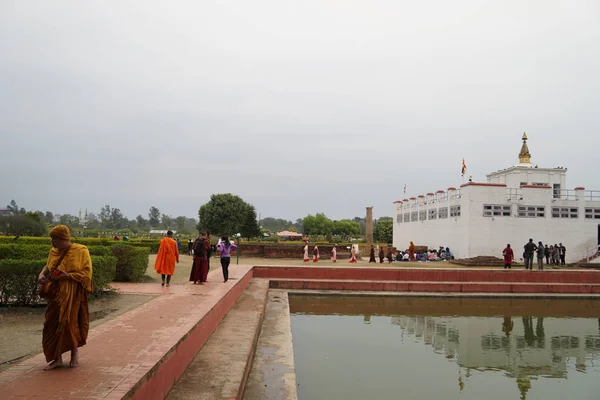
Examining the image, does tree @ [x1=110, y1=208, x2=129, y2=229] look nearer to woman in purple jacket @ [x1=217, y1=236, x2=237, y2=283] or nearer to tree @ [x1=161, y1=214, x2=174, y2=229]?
tree @ [x1=161, y1=214, x2=174, y2=229]

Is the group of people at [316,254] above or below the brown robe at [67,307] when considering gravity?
below

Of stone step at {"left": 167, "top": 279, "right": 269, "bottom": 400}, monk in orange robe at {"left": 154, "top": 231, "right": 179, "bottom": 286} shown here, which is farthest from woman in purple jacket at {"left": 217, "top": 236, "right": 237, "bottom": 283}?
stone step at {"left": 167, "top": 279, "right": 269, "bottom": 400}

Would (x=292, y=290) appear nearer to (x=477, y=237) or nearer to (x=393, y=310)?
(x=393, y=310)

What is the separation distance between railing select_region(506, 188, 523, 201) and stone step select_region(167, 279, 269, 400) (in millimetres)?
20192

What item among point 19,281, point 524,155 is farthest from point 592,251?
point 19,281

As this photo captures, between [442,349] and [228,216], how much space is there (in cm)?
4925

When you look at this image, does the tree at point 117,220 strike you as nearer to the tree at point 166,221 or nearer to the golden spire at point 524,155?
the tree at point 166,221

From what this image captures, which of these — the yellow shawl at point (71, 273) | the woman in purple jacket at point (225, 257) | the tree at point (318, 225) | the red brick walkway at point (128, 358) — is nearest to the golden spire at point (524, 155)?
the woman in purple jacket at point (225, 257)

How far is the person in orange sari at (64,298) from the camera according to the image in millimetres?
3740

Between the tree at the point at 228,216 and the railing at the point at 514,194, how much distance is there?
35.8m

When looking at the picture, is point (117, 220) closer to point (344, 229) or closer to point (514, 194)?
point (344, 229)

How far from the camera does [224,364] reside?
532 centimetres

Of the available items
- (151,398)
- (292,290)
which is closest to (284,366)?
(151,398)

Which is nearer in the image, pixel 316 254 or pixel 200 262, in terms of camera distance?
pixel 200 262
